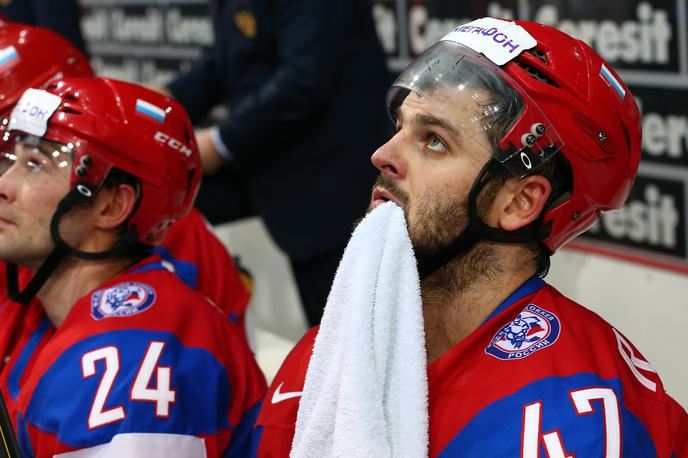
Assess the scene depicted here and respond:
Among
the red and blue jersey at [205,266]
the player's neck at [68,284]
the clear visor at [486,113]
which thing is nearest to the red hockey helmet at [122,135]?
the player's neck at [68,284]

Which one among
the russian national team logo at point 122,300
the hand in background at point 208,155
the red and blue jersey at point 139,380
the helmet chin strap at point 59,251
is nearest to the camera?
the red and blue jersey at point 139,380

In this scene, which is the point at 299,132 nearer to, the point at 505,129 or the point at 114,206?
the point at 114,206

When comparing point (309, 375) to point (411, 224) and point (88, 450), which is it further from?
point (88, 450)

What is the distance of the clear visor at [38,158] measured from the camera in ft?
6.97

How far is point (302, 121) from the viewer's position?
3.29 m

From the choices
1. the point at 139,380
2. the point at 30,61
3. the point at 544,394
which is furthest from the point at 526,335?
the point at 30,61

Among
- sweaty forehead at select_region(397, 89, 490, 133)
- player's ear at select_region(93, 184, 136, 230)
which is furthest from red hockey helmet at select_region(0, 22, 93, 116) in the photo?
sweaty forehead at select_region(397, 89, 490, 133)

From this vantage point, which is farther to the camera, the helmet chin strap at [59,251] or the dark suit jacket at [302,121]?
the dark suit jacket at [302,121]

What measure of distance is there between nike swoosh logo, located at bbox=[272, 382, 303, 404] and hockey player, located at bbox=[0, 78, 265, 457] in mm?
213

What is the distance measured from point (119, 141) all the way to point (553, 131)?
0.93 m

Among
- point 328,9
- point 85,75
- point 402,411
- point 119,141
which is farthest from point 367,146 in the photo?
point 402,411

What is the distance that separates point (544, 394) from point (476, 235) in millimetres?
274

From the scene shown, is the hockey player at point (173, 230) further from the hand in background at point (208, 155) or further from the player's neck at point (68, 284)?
the hand in background at point (208, 155)

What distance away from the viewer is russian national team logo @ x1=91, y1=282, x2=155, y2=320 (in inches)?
77.3
